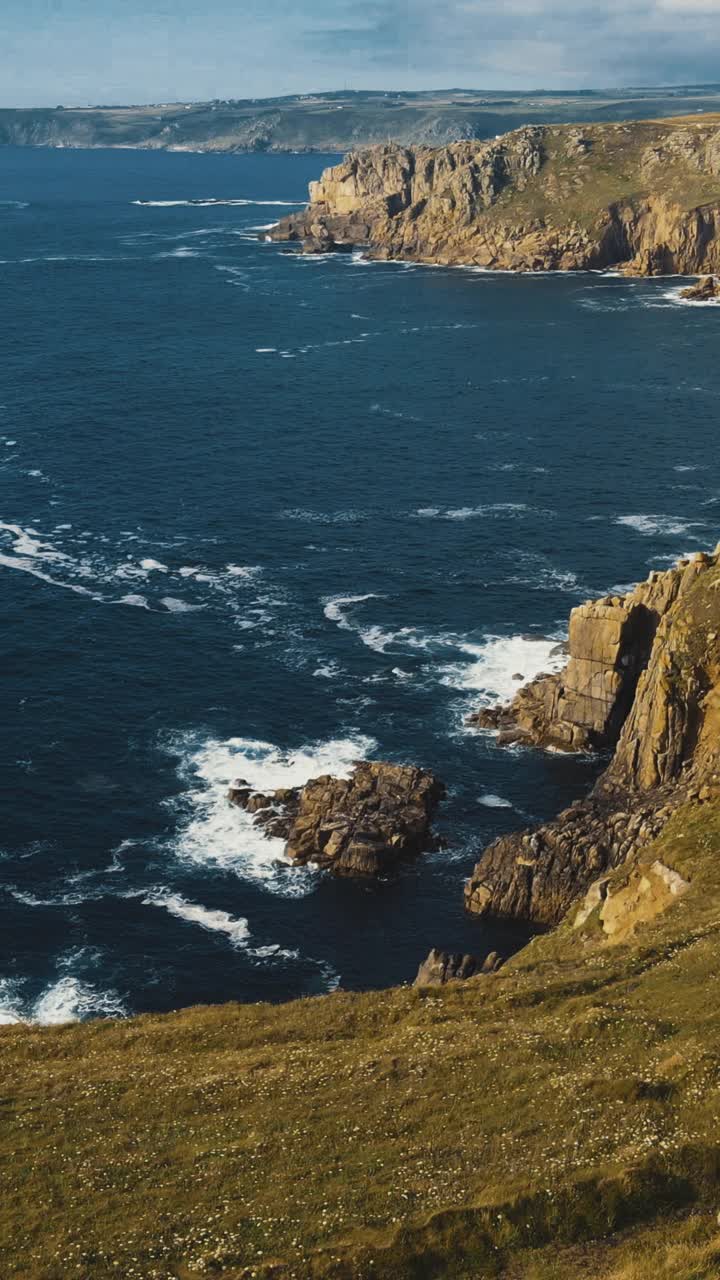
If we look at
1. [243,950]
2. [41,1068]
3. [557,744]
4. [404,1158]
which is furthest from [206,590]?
[404,1158]

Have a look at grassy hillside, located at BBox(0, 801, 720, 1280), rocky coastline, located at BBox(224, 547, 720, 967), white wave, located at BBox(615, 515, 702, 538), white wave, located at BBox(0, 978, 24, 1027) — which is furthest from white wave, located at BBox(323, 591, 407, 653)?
grassy hillside, located at BBox(0, 801, 720, 1280)

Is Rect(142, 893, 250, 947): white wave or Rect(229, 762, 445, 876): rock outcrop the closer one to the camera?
Rect(142, 893, 250, 947): white wave

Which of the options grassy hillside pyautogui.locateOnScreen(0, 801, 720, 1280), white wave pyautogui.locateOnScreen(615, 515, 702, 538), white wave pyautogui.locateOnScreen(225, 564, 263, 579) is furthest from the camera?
white wave pyautogui.locateOnScreen(615, 515, 702, 538)

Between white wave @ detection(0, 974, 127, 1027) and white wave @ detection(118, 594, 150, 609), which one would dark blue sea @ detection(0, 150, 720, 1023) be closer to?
white wave @ detection(0, 974, 127, 1027)

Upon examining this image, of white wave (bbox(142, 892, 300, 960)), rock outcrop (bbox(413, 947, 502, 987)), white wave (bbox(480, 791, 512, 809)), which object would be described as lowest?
white wave (bbox(142, 892, 300, 960))

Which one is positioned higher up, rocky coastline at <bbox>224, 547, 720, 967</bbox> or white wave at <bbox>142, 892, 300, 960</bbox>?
rocky coastline at <bbox>224, 547, 720, 967</bbox>

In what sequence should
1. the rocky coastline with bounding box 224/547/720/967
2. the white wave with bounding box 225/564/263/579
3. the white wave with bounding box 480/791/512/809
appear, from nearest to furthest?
the rocky coastline with bounding box 224/547/720/967 → the white wave with bounding box 480/791/512/809 → the white wave with bounding box 225/564/263/579
